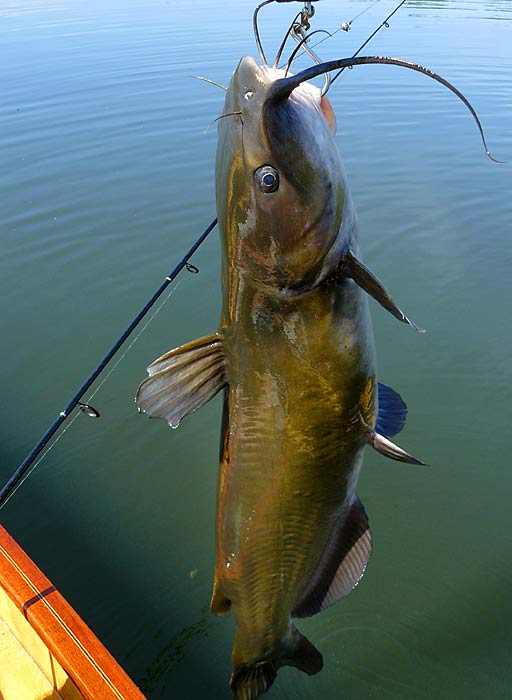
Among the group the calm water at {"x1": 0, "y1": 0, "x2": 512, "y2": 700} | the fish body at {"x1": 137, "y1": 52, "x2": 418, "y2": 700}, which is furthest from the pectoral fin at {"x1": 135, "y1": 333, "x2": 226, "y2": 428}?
the calm water at {"x1": 0, "y1": 0, "x2": 512, "y2": 700}

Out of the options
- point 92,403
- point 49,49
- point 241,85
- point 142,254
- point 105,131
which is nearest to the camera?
point 241,85

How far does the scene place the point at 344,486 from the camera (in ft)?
6.25

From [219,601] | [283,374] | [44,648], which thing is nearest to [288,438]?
[283,374]

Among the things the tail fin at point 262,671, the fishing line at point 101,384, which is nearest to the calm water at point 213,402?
the fishing line at point 101,384

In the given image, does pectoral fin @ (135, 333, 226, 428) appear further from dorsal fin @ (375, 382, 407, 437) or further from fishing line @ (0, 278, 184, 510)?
fishing line @ (0, 278, 184, 510)

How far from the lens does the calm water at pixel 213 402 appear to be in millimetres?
3176

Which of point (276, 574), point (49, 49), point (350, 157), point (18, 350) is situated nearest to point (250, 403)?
point (276, 574)

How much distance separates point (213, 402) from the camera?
15.3 ft

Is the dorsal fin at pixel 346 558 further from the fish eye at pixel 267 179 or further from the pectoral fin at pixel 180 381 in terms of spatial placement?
the fish eye at pixel 267 179

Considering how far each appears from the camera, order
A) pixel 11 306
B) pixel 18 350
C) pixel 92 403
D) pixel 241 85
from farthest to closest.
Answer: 1. pixel 11 306
2. pixel 18 350
3. pixel 92 403
4. pixel 241 85

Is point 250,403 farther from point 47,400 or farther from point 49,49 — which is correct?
point 49,49

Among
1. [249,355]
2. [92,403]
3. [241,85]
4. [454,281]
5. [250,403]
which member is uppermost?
[241,85]

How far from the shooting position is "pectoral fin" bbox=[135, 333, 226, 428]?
170 cm

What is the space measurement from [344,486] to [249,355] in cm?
52
